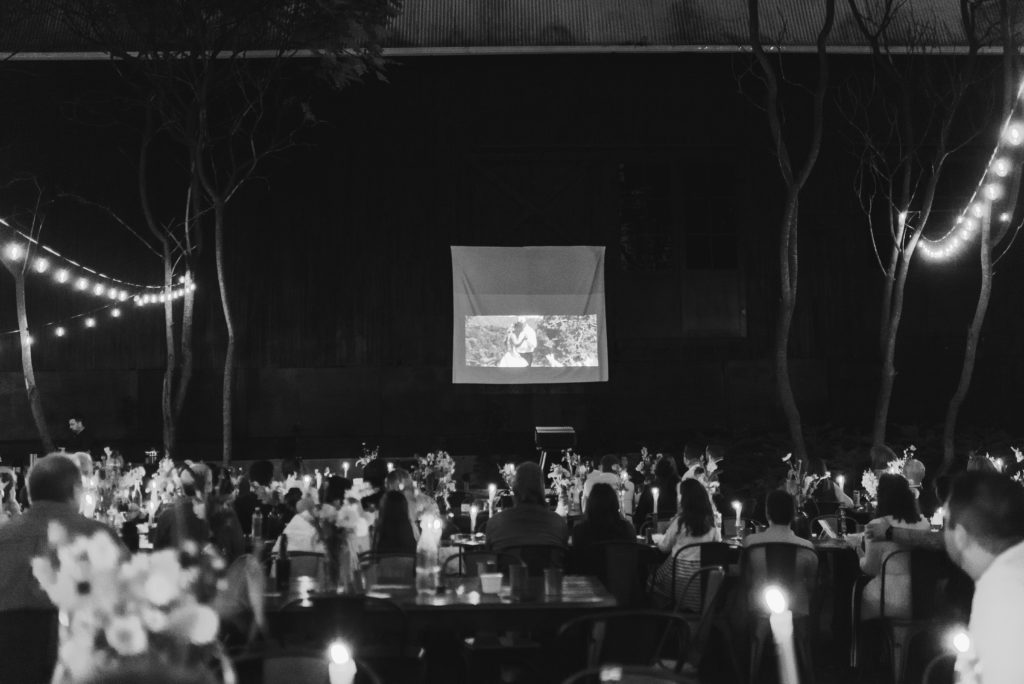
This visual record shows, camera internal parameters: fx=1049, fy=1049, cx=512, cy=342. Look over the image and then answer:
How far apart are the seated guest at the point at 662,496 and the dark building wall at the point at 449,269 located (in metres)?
6.91

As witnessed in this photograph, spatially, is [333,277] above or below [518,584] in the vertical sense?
above

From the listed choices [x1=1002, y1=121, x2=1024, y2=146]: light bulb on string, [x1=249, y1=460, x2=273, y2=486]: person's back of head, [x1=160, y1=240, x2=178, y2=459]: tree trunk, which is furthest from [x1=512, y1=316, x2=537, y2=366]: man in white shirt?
[x1=249, y1=460, x2=273, y2=486]: person's back of head

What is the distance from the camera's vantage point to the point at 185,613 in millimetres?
1569

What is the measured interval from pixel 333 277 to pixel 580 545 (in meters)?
10.8

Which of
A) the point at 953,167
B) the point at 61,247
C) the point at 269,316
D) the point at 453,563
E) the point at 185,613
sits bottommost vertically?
the point at 453,563

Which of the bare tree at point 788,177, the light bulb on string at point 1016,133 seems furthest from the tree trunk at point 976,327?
the light bulb on string at point 1016,133

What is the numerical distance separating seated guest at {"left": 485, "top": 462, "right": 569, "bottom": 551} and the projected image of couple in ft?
31.2

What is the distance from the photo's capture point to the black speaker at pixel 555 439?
14.1m

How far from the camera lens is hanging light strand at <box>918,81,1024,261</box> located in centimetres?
1077

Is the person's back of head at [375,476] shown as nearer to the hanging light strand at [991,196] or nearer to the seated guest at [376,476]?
the seated guest at [376,476]

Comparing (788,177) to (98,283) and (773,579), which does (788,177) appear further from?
(98,283)

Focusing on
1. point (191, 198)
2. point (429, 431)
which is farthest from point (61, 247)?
point (429, 431)

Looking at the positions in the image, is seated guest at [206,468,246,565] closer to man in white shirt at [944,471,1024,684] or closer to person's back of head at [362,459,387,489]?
person's back of head at [362,459,387,489]

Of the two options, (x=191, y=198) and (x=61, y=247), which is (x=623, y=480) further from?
(x=61, y=247)
